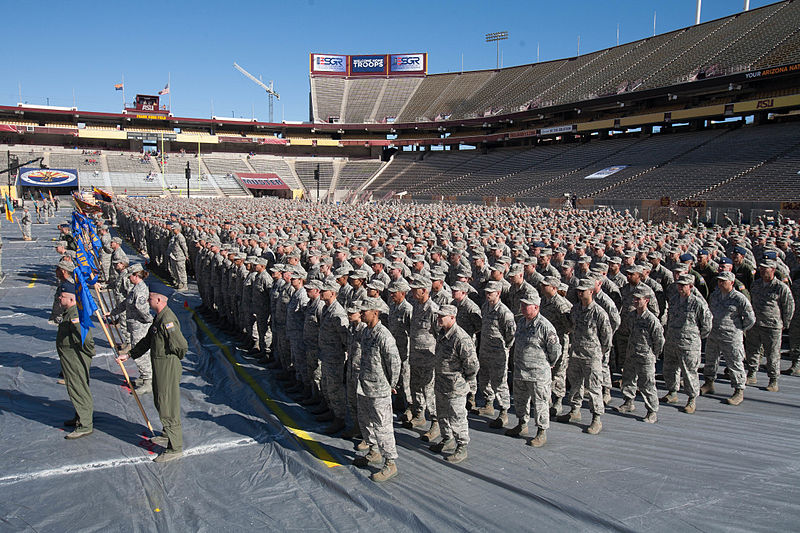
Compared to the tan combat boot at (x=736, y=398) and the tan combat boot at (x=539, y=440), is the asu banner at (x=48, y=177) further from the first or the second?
the tan combat boot at (x=736, y=398)

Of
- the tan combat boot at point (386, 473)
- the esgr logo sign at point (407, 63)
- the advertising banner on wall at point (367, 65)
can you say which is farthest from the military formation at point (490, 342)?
the advertising banner on wall at point (367, 65)

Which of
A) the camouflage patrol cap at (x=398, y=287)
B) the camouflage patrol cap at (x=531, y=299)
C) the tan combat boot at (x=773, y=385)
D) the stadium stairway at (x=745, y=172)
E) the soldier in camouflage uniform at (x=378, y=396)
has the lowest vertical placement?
the tan combat boot at (x=773, y=385)

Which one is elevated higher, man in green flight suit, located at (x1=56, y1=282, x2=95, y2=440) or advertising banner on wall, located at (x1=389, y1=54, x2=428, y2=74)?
advertising banner on wall, located at (x1=389, y1=54, x2=428, y2=74)

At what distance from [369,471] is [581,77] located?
60.9m

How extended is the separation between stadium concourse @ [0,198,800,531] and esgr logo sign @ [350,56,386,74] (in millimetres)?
81019

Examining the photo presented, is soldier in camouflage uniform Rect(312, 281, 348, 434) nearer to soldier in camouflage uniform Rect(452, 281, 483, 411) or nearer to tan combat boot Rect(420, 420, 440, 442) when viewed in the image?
tan combat boot Rect(420, 420, 440, 442)

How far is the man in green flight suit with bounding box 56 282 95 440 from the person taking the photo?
5738 millimetres

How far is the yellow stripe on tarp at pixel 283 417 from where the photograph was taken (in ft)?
Answer: 17.8

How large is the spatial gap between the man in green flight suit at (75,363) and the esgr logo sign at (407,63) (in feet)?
265

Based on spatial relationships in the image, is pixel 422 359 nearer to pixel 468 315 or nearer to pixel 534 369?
pixel 468 315

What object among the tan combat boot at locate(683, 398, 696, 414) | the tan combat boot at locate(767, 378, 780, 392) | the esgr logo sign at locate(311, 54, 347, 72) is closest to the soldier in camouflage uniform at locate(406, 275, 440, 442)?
the tan combat boot at locate(683, 398, 696, 414)

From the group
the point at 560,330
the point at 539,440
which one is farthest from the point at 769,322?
the point at 539,440

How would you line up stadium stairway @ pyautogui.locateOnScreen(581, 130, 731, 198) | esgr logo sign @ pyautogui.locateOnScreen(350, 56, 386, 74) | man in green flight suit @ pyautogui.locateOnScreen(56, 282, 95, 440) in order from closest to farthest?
man in green flight suit @ pyautogui.locateOnScreen(56, 282, 95, 440) < stadium stairway @ pyautogui.locateOnScreen(581, 130, 731, 198) < esgr logo sign @ pyautogui.locateOnScreen(350, 56, 386, 74)

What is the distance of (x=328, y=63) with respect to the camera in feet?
269
